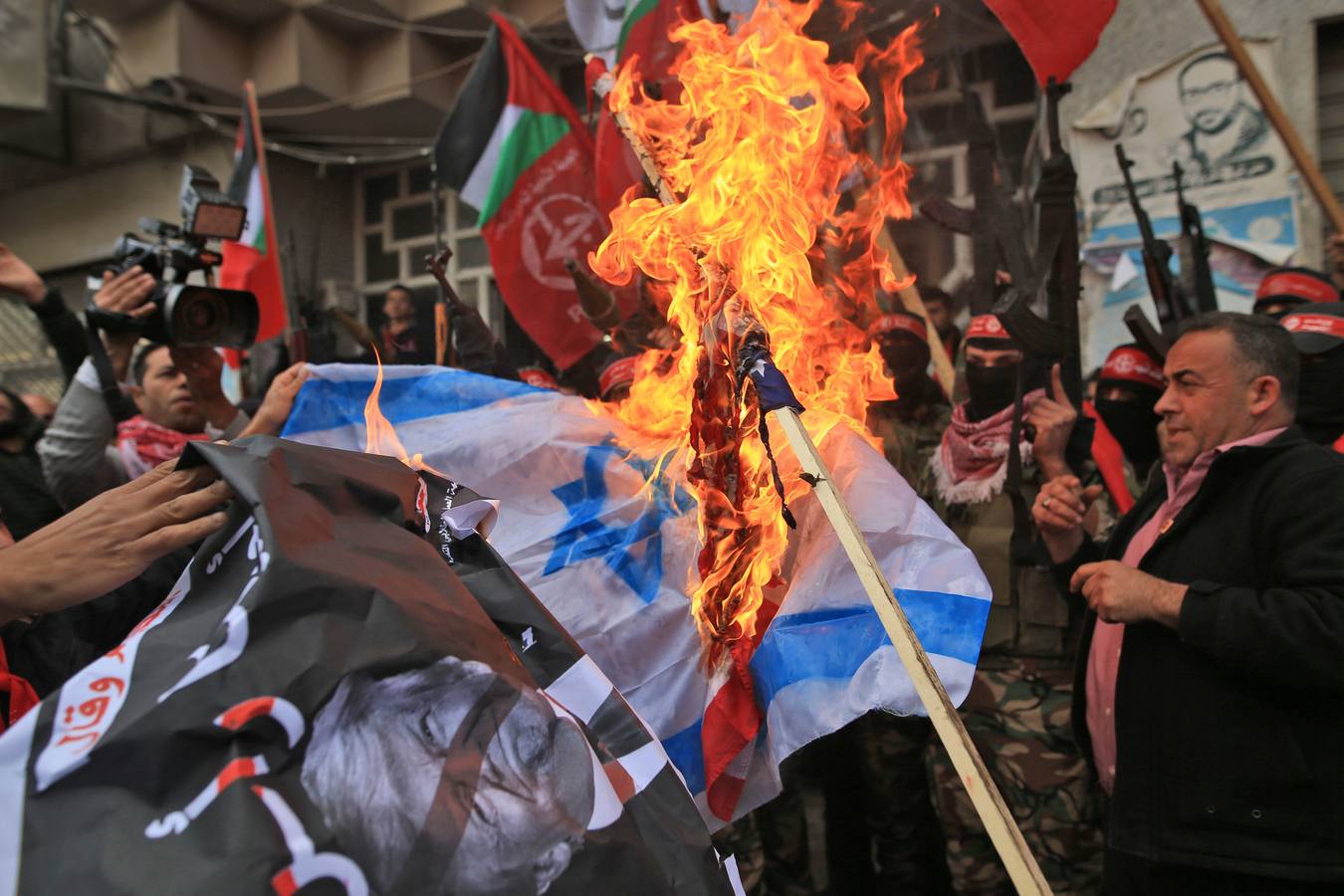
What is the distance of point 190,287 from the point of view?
3.16 m

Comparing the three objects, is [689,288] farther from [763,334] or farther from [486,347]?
[486,347]

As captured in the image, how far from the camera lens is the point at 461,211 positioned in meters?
10.6

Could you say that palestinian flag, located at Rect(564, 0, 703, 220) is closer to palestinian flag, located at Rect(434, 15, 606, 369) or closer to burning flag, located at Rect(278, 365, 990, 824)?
palestinian flag, located at Rect(434, 15, 606, 369)

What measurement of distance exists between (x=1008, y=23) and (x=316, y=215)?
8825mm

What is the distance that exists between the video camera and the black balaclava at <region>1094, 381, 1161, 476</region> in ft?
10.8

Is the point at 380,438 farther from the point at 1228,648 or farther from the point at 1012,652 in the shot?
the point at 1012,652

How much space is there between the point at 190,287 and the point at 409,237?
7.76 metres

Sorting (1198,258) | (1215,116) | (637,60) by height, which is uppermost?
(1215,116)

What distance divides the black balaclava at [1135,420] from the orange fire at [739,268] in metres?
1.44

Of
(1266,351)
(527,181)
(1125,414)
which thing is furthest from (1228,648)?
(527,181)

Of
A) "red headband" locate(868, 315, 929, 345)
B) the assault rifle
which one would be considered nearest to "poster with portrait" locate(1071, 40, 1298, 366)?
the assault rifle

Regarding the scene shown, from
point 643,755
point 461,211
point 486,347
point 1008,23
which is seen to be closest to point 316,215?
point 461,211

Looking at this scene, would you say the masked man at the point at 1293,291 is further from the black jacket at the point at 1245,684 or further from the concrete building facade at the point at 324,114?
the concrete building facade at the point at 324,114

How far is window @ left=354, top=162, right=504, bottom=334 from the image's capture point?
10.2m
